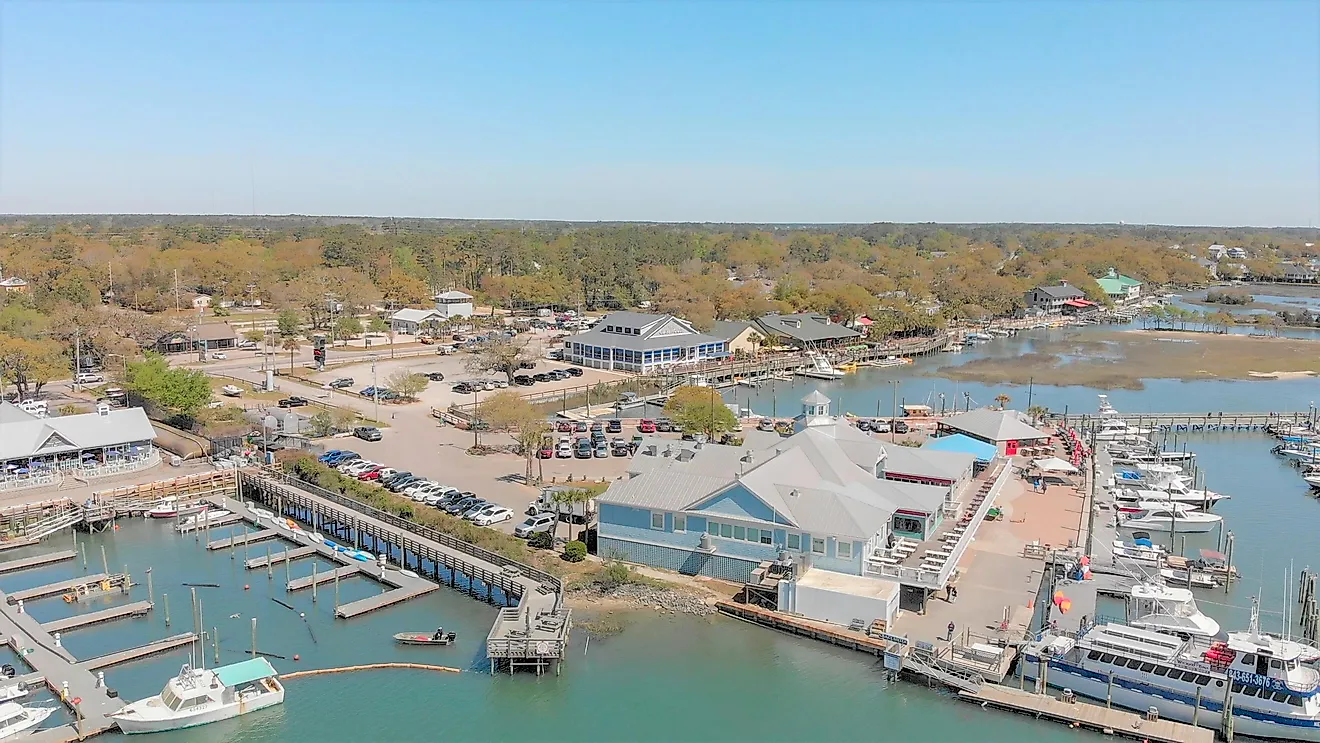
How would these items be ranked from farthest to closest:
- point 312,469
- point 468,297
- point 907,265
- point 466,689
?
point 907,265, point 468,297, point 312,469, point 466,689

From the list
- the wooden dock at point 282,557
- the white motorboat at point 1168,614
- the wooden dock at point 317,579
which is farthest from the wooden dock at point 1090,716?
the wooden dock at point 282,557

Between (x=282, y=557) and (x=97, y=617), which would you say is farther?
(x=282, y=557)

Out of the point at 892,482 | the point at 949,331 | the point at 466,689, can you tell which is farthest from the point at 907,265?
the point at 466,689

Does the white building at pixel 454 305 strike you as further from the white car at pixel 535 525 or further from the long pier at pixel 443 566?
the white car at pixel 535 525

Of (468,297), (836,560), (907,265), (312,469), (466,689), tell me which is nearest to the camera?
(466,689)

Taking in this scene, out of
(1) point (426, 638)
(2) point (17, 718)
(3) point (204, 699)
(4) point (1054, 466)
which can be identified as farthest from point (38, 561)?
(4) point (1054, 466)

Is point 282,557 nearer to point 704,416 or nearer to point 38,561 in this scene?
point 38,561

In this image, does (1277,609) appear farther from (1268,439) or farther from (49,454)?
(49,454)
